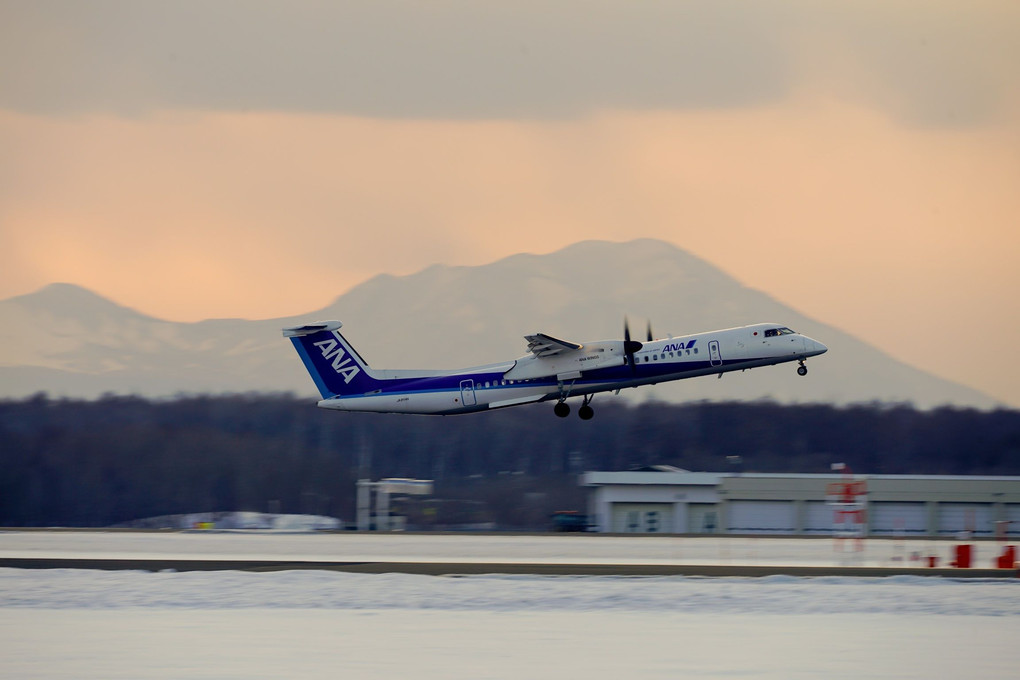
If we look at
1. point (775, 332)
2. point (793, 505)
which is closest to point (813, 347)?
point (775, 332)

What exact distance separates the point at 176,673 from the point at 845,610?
694 inches

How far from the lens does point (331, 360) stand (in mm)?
54500

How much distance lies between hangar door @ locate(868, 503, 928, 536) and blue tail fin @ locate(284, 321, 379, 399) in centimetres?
3723

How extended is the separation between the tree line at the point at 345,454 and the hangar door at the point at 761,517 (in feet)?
49.9

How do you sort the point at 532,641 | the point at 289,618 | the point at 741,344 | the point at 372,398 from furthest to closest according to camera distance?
the point at 372,398
the point at 741,344
the point at 289,618
the point at 532,641

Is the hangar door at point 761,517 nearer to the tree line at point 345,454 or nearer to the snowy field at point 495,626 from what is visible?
the tree line at point 345,454

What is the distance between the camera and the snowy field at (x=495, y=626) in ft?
84.2

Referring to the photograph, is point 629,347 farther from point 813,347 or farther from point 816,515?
point 816,515

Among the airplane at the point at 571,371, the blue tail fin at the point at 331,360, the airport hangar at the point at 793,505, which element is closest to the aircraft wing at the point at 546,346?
the airplane at the point at 571,371

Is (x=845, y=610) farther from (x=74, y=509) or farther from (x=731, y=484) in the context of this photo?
(x=74, y=509)

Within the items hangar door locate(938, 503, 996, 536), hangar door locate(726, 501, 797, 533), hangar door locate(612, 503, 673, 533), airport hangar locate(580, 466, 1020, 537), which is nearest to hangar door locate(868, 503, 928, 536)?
airport hangar locate(580, 466, 1020, 537)

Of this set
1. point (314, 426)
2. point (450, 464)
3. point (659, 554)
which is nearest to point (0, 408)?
point (314, 426)

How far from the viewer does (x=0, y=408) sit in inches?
3514

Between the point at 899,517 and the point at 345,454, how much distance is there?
4108 centimetres
